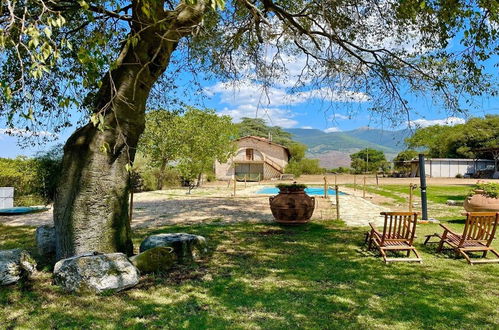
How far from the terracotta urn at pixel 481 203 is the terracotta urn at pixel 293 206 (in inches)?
185

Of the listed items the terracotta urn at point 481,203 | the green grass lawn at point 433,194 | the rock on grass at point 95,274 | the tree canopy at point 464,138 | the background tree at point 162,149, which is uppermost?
the tree canopy at point 464,138

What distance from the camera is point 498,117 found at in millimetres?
49562

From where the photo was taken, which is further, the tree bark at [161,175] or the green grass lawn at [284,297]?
the tree bark at [161,175]

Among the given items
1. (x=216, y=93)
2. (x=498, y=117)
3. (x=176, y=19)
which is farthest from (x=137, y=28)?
(x=498, y=117)

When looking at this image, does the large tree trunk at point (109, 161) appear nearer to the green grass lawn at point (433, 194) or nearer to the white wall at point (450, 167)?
the green grass lawn at point (433, 194)

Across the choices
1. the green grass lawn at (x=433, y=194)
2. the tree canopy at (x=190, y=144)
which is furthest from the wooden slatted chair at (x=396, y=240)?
the tree canopy at (x=190, y=144)

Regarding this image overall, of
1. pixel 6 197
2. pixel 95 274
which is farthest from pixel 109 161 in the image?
pixel 6 197

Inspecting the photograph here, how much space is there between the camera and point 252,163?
42.8m

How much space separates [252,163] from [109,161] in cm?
3728

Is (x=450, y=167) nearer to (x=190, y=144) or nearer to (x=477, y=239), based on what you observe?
(x=190, y=144)

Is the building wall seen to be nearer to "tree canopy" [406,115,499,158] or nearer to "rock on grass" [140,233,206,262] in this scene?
"tree canopy" [406,115,499,158]

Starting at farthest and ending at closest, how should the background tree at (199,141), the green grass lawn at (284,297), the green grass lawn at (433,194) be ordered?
the background tree at (199,141) < the green grass lawn at (433,194) < the green grass lawn at (284,297)

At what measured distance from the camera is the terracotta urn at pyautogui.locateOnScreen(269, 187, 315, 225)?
9.88 metres

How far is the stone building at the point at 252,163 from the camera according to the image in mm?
41938
